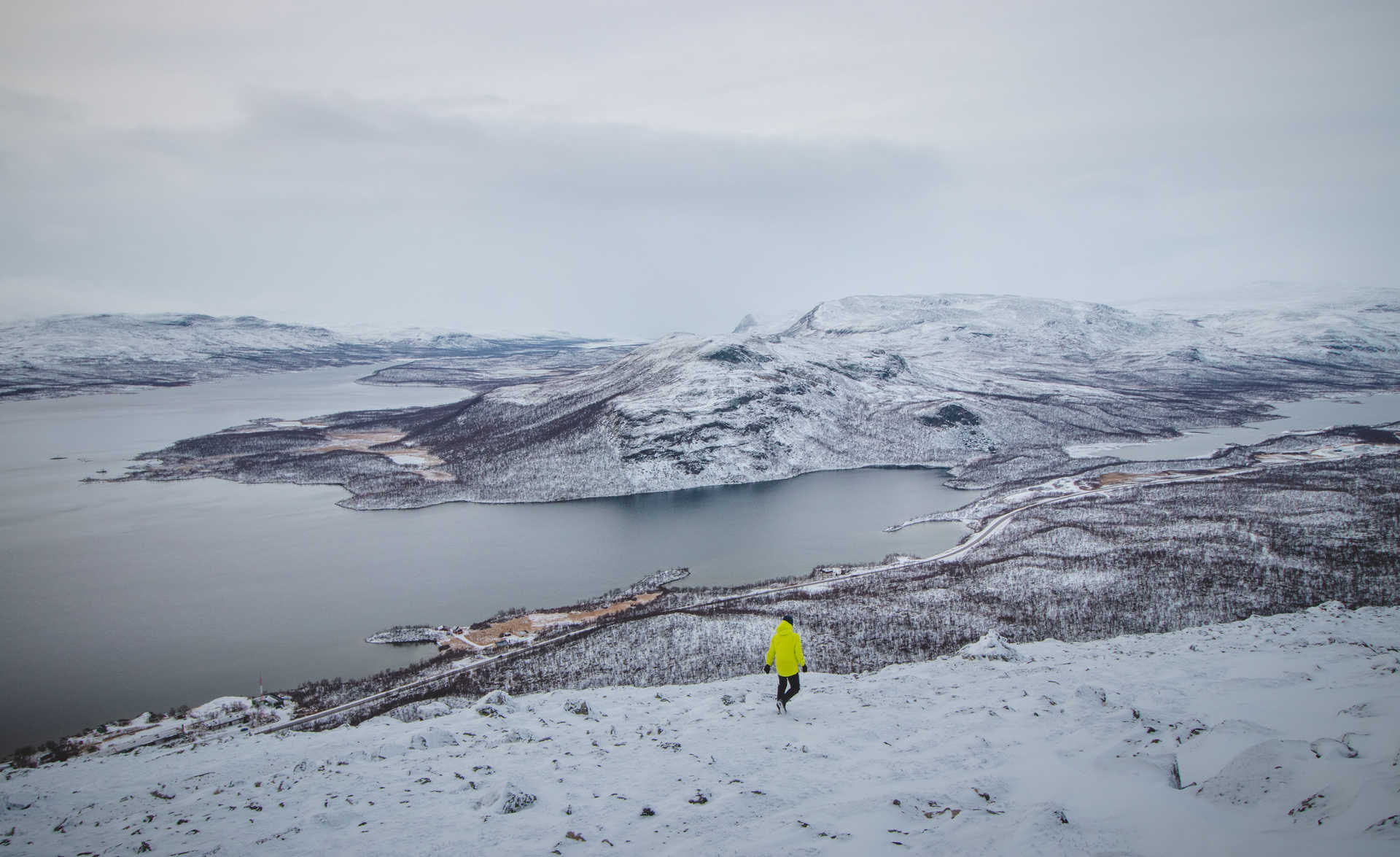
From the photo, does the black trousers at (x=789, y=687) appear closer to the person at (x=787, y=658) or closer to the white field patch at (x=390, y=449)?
the person at (x=787, y=658)

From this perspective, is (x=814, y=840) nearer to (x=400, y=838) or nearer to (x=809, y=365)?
(x=400, y=838)

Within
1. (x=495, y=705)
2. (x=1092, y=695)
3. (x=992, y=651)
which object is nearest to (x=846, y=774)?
(x=1092, y=695)

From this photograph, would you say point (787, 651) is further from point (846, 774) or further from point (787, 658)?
point (846, 774)

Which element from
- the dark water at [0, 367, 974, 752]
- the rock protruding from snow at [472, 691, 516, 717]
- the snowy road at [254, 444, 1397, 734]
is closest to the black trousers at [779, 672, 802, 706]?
the rock protruding from snow at [472, 691, 516, 717]

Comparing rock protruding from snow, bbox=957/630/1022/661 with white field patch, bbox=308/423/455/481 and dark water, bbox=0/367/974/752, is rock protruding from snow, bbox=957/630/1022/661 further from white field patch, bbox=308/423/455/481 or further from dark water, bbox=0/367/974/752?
white field patch, bbox=308/423/455/481

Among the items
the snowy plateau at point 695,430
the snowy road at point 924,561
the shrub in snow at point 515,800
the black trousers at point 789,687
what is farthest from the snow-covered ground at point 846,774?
the snowy plateau at point 695,430
